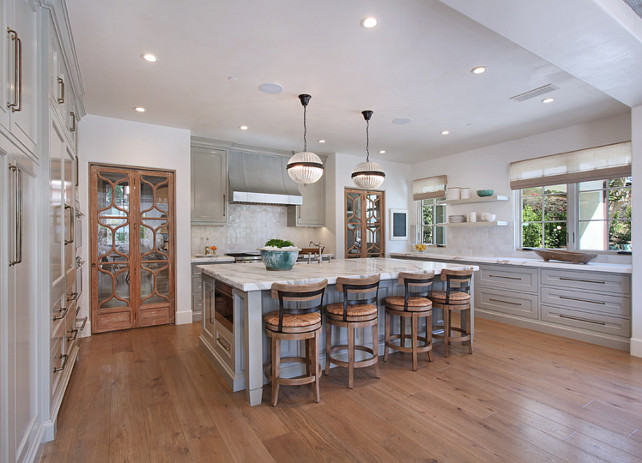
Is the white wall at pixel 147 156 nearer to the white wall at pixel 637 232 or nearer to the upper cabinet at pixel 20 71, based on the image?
the upper cabinet at pixel 20 71

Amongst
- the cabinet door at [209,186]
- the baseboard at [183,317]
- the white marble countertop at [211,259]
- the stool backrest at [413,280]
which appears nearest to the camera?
the stool backrest at [413,280]

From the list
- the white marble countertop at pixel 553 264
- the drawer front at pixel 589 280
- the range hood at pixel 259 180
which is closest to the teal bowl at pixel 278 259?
the range hood at pixel 259 180

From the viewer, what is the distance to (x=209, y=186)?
5.21 metres

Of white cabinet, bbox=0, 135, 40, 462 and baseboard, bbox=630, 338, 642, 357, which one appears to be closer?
white cabinet, bbox=0, 135, 40, 462

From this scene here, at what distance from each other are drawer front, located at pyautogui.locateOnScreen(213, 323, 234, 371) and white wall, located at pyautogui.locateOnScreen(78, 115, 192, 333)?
5.83 feet

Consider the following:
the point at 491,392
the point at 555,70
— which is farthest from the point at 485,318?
the point at 555,70

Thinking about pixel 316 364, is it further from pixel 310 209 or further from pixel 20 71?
pixel 310 209

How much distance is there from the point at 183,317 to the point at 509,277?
4606mm

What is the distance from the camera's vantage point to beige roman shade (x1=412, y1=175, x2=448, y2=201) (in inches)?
255

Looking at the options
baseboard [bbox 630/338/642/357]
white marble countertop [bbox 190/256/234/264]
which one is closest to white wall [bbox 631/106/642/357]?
baseboard [bbox 630/338/642/357]

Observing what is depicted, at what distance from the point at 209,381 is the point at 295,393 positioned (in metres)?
0.77

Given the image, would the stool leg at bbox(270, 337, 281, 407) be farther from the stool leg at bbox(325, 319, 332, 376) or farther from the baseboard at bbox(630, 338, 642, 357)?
the baseboard at bbox(630, 338, 642, 357)

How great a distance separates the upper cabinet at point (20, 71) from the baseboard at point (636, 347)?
5231 millimetres

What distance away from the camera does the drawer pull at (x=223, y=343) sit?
2.87m
